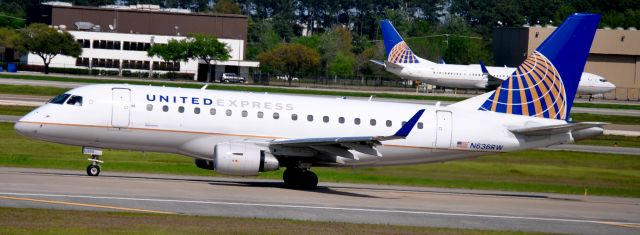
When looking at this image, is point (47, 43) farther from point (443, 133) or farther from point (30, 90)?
point (443, 133)

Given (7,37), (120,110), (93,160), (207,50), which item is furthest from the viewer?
(7,37)

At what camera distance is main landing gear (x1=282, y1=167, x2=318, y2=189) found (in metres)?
34.7

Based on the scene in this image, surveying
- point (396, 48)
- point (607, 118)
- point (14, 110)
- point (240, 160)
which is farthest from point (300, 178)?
point (396, 48)

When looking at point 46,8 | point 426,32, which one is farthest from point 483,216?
point 426,32

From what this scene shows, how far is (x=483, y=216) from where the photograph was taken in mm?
29688

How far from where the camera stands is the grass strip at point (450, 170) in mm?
39188

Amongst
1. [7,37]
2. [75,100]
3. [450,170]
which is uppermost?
[7,37]

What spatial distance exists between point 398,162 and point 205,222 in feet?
41.4

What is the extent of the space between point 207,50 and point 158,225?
4278 inches

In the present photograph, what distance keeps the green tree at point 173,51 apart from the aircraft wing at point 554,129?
97.2 metres

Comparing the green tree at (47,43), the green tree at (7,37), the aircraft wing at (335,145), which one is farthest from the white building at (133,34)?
the aircraft wing at (335,145)

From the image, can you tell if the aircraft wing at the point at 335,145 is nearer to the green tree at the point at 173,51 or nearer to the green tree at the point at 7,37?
the green tree at the point at 173,51

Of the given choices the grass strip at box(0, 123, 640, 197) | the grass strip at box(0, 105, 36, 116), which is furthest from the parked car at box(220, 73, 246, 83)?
the grass strip at box(0, 123, 640, 197)

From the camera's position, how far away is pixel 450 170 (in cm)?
4203
